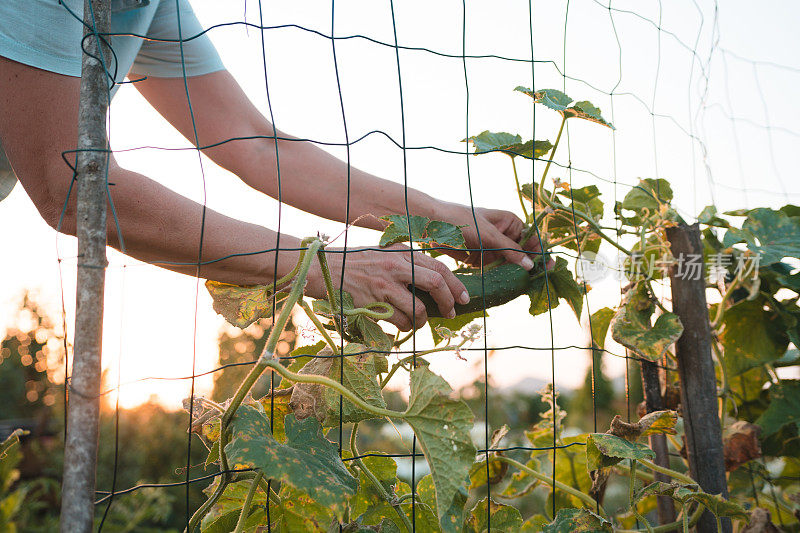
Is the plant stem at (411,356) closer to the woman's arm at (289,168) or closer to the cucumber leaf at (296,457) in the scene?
the cucumber leaf at (296,457)

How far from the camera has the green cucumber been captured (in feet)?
2.88

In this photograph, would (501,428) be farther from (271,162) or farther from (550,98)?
(271,162)

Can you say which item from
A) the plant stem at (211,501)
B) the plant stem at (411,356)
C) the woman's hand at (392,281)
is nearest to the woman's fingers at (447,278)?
the woman's hand at (392,281)

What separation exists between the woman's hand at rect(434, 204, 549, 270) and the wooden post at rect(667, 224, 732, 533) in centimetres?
22

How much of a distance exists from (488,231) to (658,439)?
0.40 metres

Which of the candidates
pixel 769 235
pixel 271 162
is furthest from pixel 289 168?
pixel 769 235

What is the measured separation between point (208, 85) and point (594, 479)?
0.83 m

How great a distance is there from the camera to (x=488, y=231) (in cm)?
95

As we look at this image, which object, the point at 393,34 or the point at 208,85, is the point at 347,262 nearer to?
the point at 393,34

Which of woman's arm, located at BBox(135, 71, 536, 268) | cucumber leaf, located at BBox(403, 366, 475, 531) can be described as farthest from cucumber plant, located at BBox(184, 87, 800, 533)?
woman's arm, located at BBox(135, 71, 536, 268)

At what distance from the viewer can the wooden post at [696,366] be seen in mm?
877

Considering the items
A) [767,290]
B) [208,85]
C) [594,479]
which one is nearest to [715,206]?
[767,290]

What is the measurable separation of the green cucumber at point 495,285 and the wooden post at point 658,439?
21cm

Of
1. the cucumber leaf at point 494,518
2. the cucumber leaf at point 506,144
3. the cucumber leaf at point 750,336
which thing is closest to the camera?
the cucumber leaf at point 494,518
